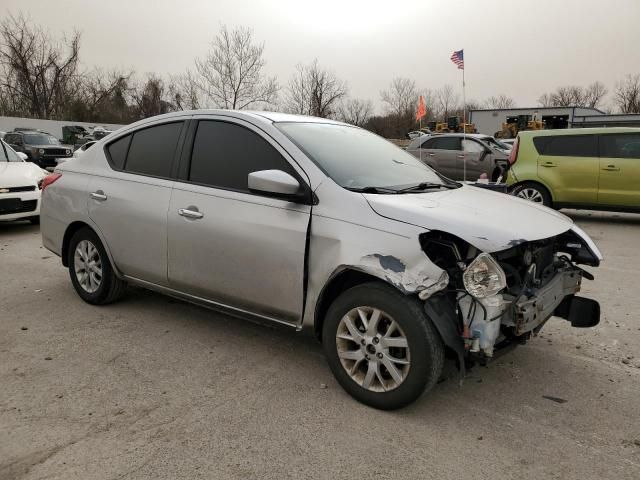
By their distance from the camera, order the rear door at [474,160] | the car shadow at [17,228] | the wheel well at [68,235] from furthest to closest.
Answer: the rear door at [474,160], the car shadow at [17,228], the wheel well at [68,235]

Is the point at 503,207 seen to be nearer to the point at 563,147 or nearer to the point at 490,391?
the point at 490,391

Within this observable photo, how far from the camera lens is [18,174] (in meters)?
8.53

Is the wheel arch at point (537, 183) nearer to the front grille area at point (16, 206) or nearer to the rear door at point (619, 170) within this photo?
the rear door at point (619, 170)

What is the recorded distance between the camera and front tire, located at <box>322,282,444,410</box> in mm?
2746

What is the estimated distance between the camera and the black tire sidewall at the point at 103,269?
4.52 m

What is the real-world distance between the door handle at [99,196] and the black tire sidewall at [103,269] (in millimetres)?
327

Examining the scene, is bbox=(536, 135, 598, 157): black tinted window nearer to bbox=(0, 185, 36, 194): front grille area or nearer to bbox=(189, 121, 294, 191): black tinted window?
bbox=(189, 121, 294, 191): black tinted window

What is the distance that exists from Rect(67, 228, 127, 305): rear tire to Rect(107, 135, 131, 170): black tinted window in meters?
0.65

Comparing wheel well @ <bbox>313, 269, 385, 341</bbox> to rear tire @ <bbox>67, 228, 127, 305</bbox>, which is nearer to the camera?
wheel well @ <bbox>313, 269, 385, 341</bbox>

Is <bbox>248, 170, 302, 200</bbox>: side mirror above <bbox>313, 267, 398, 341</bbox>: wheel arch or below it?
above

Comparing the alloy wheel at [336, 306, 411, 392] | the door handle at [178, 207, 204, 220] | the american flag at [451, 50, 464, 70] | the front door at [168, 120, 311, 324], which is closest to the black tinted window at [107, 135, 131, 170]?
the front door at [168, 120, 311, 324]

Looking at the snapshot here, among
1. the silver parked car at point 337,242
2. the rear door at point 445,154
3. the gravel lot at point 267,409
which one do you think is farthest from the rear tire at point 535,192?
the silver parked car at point 337,242

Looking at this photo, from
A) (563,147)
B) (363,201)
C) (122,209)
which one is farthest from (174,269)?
(563,147)

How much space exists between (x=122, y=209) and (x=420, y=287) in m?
2.64
